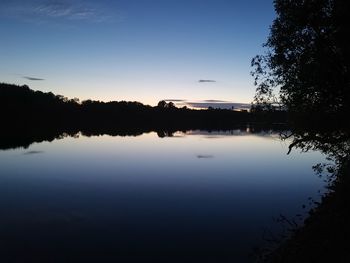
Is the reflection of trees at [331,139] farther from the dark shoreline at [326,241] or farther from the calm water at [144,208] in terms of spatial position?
the calm water at [144,208]

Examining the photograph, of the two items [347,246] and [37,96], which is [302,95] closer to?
[347,246]

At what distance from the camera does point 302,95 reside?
18859mm

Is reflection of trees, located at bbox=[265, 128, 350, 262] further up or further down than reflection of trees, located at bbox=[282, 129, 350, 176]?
further down

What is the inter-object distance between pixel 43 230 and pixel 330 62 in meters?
17.2

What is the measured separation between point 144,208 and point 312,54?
48.9 ft

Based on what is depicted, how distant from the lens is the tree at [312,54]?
55.3 ft

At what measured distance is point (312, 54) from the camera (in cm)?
1764

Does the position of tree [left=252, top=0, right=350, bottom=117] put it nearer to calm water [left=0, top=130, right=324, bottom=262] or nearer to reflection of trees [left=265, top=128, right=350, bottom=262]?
reflection of trees [left=265, top=128, right=350, bottom=262]

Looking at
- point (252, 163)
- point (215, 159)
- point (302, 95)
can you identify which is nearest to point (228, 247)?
point (302, 95)

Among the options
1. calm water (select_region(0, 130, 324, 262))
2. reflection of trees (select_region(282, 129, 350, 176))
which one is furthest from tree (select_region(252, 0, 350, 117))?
calm water (select_region(0, 130, 324, 262))

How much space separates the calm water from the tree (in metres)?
7.87

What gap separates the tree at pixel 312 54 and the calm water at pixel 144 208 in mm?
7870

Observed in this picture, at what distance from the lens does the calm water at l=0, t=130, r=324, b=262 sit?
58.6 feet

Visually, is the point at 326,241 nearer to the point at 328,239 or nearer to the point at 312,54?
the point at 328,239
